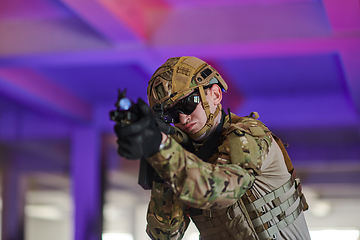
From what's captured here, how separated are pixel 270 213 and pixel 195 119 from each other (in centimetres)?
40

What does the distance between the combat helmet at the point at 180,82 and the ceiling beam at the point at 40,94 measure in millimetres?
4143

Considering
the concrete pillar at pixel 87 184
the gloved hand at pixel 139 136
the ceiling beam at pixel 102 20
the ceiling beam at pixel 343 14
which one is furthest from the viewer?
the concrete pillar at pixel 87 184

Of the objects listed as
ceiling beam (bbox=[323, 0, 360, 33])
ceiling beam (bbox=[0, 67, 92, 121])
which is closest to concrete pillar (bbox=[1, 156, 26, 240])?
ceiling beam (bbox=[0, 67, 92, 121])

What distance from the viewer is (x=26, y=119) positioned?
267 inches

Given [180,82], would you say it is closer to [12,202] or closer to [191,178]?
[191,178]

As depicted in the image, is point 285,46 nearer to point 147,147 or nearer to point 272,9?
point 272,9

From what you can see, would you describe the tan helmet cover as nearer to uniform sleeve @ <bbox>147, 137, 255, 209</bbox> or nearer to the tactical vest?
the tactical vest

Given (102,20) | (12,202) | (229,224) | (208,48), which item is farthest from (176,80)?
(12,202)

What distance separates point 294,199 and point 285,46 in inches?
106

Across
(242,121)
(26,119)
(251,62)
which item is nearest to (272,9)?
(251,62)

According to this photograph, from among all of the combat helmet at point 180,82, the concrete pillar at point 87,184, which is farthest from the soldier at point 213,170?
the concrete pillar at point 87,184

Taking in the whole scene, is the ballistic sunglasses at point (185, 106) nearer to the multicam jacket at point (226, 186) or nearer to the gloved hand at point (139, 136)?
the multicam jacket at point (226, 186)

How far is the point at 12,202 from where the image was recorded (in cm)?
647

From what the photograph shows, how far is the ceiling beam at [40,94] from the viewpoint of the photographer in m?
5.04
